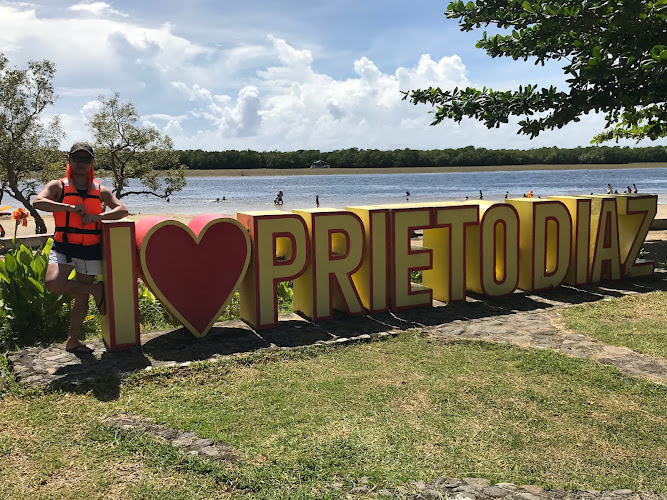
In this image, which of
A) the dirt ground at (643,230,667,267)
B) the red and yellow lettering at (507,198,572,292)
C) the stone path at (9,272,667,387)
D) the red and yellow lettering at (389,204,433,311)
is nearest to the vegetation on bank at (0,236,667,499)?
the stone path at (9,272,667,387)

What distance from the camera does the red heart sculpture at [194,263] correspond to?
7.42 meters

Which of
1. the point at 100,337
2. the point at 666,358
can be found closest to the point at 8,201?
the point at 100,337

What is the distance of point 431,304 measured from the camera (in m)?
9.31

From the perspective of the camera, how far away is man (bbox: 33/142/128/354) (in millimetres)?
6594

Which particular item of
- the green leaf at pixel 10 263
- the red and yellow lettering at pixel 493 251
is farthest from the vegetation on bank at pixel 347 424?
the red and yellow lettering at pixel 493 251

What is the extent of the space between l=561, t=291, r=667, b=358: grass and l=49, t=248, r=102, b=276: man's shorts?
6.05 m

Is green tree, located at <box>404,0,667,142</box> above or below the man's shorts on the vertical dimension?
above

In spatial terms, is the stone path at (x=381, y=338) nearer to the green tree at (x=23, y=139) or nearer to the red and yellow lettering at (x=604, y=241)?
the red and yellow lettering at (x=604, y=241)

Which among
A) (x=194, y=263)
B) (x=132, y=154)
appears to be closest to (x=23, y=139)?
(x=132, y=154)

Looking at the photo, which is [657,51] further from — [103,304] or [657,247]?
[103,304]

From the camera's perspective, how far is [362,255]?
8750 mm

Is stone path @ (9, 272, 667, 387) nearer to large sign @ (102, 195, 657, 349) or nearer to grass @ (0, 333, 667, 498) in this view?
large sign @ (102, 195, 657, 349)

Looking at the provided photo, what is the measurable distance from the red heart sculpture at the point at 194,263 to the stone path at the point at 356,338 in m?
0.39

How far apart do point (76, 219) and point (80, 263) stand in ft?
1.71
